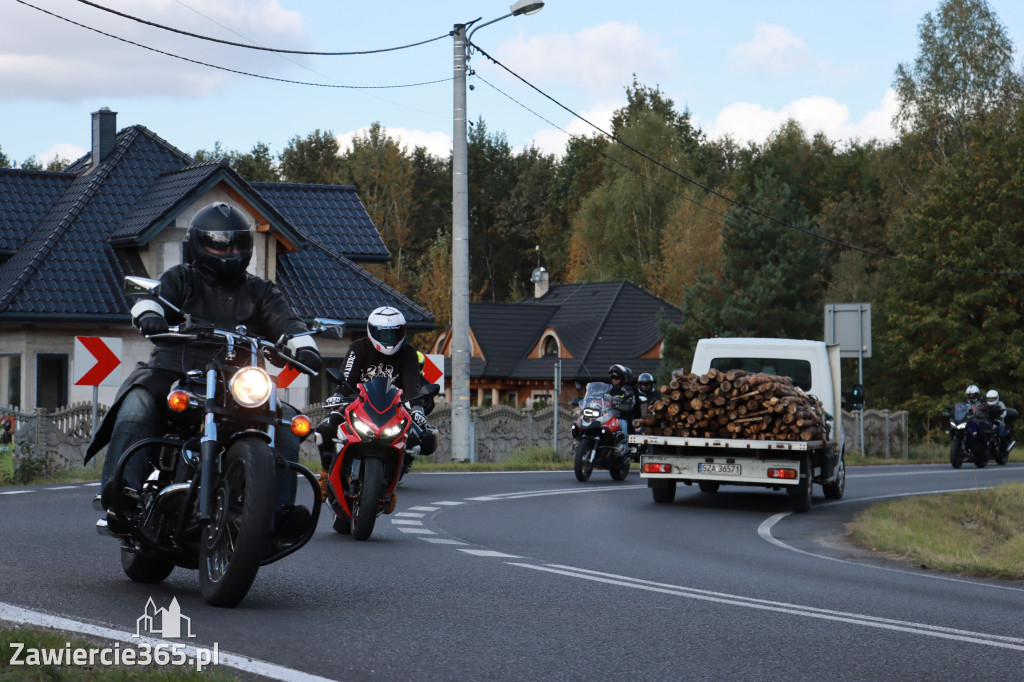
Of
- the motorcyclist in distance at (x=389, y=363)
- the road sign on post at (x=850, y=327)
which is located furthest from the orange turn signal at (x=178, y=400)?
the road sign on post at (x=850, y=327)

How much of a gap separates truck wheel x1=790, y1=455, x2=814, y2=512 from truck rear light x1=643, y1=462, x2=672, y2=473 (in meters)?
1.49

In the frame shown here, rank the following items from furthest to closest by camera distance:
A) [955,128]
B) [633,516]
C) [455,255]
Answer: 1. [955,128]
2. [455,255]
3. [633,516]

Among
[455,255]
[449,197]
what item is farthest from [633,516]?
[449,197]

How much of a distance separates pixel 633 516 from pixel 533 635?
851 cm

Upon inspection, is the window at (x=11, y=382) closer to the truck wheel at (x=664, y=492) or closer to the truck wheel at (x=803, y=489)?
the truck wheel at (x=664, y=492)

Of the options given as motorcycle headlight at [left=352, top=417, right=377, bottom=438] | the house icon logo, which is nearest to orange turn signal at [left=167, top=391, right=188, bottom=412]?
the house icon logo

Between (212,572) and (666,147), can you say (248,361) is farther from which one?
(666,147)

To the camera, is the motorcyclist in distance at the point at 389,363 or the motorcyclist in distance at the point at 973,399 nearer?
the motorcyclist in distance at the point at 389,363

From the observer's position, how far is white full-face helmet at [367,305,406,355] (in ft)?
40.2

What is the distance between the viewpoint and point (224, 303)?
7598 mm

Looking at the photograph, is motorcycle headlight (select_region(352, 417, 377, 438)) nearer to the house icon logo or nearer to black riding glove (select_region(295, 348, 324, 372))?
black riding glove (select_region(295, 348, 324, 372))

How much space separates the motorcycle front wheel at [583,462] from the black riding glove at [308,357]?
1336cm

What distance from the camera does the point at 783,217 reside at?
61438 millimetres

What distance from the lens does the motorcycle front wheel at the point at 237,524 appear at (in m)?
6.50
